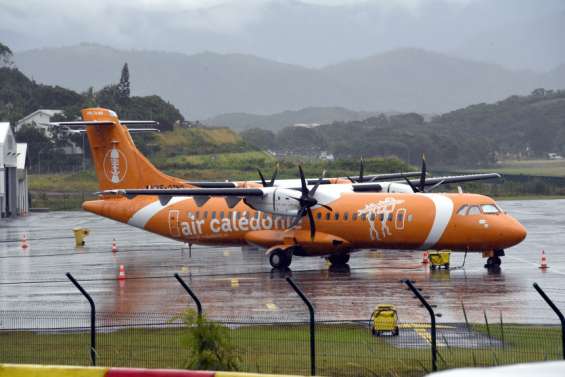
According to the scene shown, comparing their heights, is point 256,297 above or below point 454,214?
below

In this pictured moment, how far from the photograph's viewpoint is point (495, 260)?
32.0 m

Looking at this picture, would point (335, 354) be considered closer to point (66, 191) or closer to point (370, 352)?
point (370, 352)

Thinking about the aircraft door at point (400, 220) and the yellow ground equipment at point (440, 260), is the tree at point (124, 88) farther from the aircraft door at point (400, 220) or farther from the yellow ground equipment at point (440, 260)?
the aircraft door at point (400, 220)

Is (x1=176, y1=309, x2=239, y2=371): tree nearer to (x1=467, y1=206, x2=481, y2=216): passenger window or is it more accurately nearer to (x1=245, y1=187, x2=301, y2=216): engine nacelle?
(x1=467, y1=206, x2=481, y2=216): passenger window

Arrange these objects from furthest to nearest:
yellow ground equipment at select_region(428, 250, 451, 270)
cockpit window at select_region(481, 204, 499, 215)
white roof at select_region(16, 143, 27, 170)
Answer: white roof at select_region(16, 143, 27, 170) < yellow ground equipment at select_region(428, 250, 451, 270) < cockpit window at select_region(481, 204, 499, 215)

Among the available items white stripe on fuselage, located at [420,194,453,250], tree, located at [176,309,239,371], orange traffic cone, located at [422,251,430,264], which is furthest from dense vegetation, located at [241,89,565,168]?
tree, located at [176,309,239,371]

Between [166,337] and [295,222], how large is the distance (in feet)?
44.5

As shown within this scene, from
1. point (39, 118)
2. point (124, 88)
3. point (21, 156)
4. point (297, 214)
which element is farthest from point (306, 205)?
point (124, 88)

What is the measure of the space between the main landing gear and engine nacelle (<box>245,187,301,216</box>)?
6.70 meters

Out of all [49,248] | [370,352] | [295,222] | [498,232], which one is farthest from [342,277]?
[49,248]

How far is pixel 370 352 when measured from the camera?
17.7 meters

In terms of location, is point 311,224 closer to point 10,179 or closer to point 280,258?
point 280,258

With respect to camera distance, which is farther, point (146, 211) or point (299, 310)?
point (146, 211)

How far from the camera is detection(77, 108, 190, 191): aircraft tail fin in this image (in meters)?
38.5
